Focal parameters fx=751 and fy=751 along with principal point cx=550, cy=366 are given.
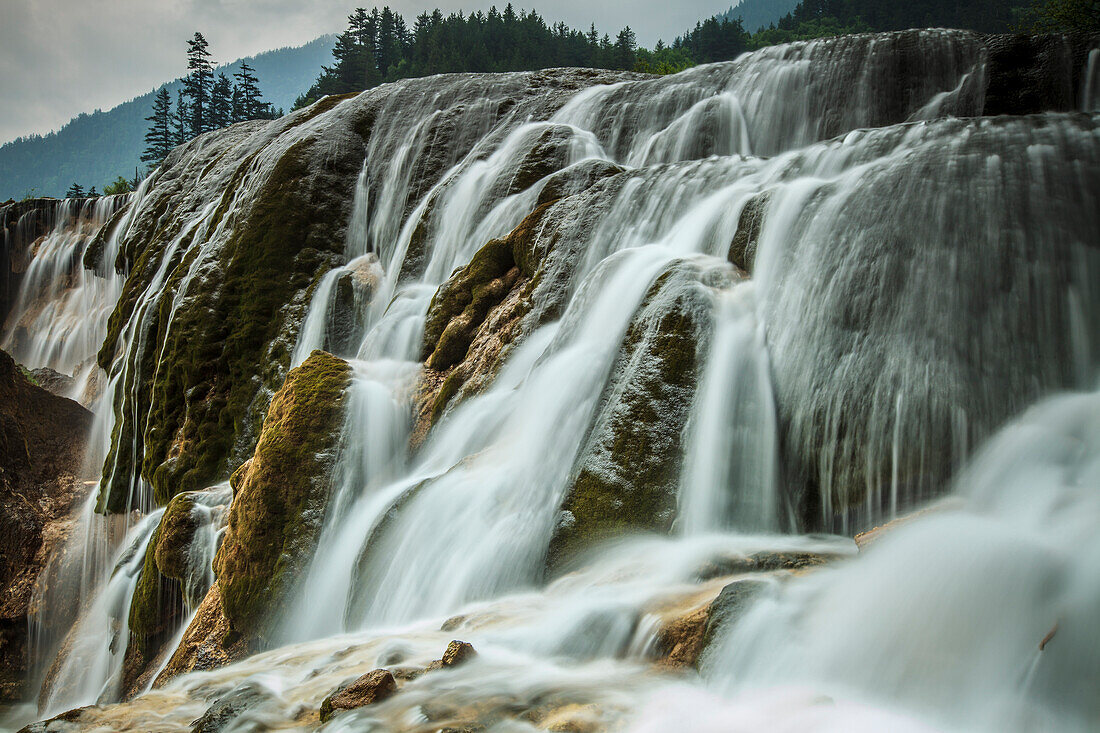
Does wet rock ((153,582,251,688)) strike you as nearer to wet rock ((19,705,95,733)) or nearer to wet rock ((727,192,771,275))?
wet rock ((19,705,95,733))

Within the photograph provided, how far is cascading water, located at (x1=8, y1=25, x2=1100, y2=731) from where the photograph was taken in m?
3.12

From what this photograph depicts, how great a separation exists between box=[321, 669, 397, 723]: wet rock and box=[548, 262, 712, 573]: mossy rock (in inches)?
58.8

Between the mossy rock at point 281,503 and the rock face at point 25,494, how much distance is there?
710 centimetres

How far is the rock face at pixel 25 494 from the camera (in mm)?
11570

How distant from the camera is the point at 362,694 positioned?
11.6 feet

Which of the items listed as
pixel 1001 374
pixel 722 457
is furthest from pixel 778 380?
pixel 1001 374

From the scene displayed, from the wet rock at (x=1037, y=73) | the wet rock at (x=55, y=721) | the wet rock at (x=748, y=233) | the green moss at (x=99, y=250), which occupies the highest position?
the green moss at (x=99, y=250)

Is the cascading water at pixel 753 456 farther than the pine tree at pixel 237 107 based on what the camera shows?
No

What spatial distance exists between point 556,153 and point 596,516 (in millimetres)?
7685

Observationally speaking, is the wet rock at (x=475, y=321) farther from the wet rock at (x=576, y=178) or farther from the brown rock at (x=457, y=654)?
the brown rock at (x=457, y=654)

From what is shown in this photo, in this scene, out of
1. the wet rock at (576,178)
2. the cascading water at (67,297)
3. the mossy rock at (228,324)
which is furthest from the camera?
the cascading water at (67,297)

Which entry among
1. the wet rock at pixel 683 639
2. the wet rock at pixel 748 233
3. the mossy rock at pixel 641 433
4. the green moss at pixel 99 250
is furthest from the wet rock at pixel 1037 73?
the green moss at pixel 99 250

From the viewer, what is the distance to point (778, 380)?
514 centimetres

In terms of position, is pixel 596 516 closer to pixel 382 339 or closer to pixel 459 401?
pixel 459 401
